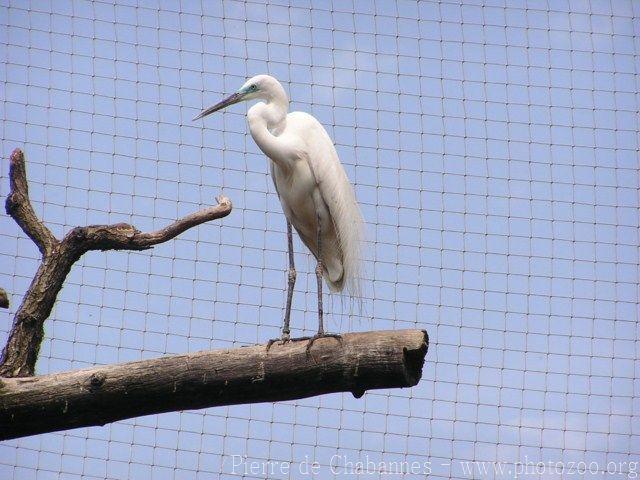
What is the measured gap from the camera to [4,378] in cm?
237

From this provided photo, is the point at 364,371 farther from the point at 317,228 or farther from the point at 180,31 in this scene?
the point at 180,31

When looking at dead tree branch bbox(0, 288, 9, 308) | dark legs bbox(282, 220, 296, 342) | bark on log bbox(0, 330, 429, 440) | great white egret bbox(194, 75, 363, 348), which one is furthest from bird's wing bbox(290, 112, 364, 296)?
dead tree branch bbox(0, 288, 9, 308)

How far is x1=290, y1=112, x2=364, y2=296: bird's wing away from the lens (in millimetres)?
2967

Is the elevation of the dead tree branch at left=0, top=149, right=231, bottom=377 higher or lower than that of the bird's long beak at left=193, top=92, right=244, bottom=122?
lower

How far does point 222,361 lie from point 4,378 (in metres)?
0.57

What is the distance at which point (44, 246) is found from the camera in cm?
258

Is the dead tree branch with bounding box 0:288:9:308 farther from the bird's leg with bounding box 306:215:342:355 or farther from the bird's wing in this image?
the bird's wing

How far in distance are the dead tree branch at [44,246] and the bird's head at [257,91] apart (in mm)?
517

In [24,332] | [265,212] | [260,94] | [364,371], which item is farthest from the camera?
[265,212]

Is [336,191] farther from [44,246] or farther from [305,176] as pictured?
[44,246]

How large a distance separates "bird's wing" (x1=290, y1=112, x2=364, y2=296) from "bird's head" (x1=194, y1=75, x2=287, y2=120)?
0.12m

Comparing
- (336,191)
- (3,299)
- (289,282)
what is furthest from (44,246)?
(336,191)

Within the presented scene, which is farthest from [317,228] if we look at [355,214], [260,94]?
[260,94]

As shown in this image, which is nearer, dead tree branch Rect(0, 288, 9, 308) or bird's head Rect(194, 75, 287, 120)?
dead tree branch Rect(0, 288, 9, 308)
